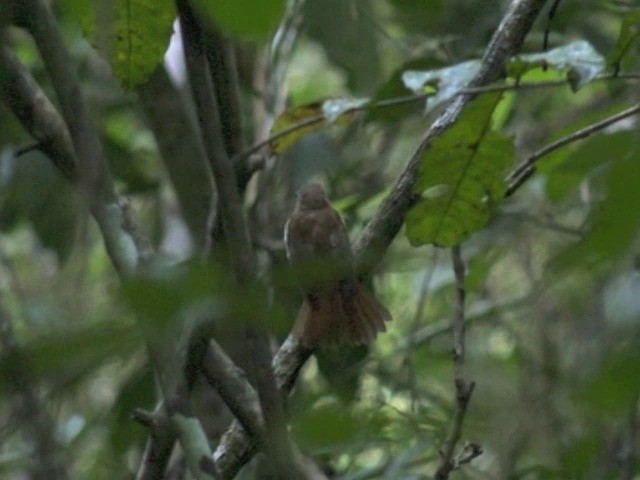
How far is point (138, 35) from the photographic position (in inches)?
46.6

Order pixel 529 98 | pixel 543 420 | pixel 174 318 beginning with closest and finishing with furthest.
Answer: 1. pixel 174 318
2. pixel 543 420
3. pixel 529 98

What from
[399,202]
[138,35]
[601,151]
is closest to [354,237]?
[399,202]

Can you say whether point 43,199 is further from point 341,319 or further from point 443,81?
point 443,81

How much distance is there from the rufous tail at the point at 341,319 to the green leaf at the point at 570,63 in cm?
37

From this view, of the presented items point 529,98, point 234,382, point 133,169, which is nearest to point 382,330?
point 234,382

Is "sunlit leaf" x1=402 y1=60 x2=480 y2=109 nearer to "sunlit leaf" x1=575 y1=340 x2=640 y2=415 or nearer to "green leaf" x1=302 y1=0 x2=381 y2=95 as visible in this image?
"green leaf" x1=302 y1=0 x2=381 y2=95

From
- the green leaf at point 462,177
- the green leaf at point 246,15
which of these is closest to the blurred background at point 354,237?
the green leaf at point 246,15

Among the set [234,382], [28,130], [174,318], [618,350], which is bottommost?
[234,382]

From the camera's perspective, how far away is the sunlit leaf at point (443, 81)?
1.57 m

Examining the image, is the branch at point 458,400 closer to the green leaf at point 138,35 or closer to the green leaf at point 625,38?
the green leaf at point 625,38

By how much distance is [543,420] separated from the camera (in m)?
2.39

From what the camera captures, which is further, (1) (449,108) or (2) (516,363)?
(2) (516,363)

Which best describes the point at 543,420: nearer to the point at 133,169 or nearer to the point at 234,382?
the point at 133,169

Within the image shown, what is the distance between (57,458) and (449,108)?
1.01m
